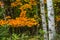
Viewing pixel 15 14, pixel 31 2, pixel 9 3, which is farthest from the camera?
pixel 15 14

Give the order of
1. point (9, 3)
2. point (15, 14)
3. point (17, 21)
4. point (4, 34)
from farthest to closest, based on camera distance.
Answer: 1. point (15, 14)
2. point (9, 3)
3. point (17, 21)
4. point (4, 34)

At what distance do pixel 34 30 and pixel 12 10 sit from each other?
2.77 meters

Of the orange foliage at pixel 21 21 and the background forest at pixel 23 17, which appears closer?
the orange foliage at pixel 21 21

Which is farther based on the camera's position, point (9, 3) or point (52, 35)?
point (9, 3)

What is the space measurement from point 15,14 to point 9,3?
1.46 meters

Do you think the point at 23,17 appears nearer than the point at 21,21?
No

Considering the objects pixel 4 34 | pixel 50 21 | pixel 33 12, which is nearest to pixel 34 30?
pixel 33 12

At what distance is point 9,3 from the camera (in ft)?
53.8

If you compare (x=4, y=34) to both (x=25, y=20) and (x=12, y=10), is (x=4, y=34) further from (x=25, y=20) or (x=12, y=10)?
(x=12, y=10)

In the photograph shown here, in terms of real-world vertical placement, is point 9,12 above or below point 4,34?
below

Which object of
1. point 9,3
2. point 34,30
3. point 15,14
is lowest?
point 34,30

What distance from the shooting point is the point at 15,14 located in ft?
57.3

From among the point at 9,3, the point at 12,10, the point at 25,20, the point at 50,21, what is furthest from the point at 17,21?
the point at 50,21

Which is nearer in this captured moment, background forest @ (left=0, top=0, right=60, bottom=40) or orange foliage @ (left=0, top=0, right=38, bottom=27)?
orange foliage @ (left=0, top=0, right=38, bottom=27)
